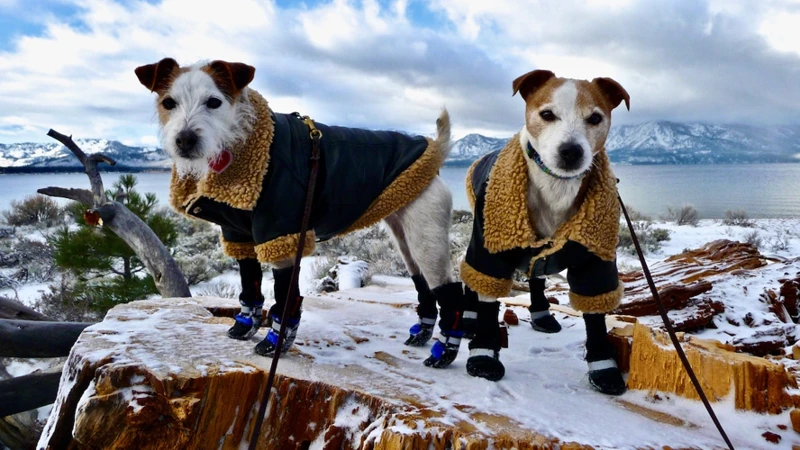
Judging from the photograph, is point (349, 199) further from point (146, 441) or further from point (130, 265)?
point (130, 265)

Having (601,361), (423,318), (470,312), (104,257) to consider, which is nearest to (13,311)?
(104,257)

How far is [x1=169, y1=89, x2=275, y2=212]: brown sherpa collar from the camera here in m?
2.43

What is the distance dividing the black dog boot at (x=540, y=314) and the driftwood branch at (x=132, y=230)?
3.78m

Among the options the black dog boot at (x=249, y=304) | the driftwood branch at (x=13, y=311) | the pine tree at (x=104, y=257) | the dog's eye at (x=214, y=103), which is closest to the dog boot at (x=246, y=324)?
the black dog boot at (x=249, y=304)

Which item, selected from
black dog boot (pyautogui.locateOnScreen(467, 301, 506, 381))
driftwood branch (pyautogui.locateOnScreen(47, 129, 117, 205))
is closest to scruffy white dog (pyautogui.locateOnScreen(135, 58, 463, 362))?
black dog boot (pyautogui.locateOnScreen(467, 301, 506, 381))

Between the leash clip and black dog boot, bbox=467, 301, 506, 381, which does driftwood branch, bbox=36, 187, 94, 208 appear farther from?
black dog boot, bbox=467, 301, 506, 381

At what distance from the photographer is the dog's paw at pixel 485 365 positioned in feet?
7.44

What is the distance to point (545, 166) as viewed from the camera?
2.19 metres

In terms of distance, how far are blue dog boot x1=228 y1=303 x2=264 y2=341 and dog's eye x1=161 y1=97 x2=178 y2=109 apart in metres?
1.15

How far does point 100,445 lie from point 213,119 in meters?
1.49

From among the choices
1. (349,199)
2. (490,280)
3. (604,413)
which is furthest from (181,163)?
(604,413)

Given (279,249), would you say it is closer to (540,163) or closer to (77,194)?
Answer: (540,163)

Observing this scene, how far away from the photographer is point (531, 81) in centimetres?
228

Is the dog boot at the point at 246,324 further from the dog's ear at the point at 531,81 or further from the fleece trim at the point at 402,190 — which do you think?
the dog's ear at the point at 531,81
